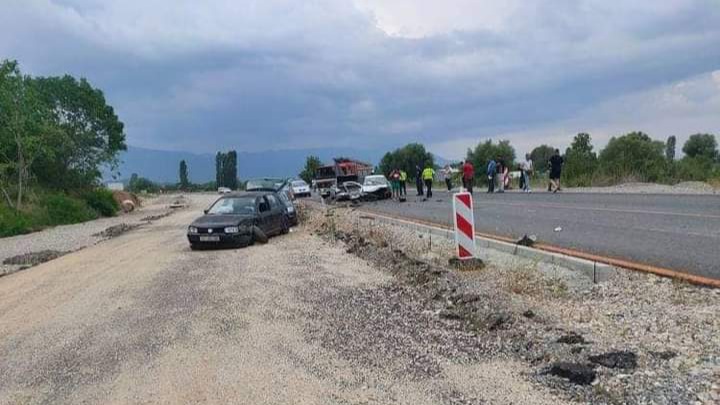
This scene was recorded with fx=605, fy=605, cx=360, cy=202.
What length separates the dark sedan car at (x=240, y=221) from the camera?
625 inches

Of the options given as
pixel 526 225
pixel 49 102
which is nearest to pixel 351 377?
pixel 526 225

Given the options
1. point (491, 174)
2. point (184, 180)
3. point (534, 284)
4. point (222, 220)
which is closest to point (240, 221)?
point (222, 220)

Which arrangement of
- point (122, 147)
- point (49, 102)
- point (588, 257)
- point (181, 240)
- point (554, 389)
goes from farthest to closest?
point (122, 147) < point (49, 102) < point (181, 240) < point (588, 257) < point (554, 389)

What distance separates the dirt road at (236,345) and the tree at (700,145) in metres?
70.5

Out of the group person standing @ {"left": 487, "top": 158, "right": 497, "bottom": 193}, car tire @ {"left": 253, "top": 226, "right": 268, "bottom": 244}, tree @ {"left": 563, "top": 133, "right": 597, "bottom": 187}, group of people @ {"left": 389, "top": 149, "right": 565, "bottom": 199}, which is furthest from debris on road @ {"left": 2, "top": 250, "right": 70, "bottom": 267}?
tree @ {"left": 563, "top": 133, "right": 597, "bottom": 187}

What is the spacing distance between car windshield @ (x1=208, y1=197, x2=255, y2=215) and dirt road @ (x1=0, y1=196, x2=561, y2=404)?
19.7 feet

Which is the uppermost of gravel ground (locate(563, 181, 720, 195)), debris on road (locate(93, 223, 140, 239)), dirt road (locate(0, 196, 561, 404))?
gravel ground (locate(563, 181, 720, 195))

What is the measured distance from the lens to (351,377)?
519 centimetres

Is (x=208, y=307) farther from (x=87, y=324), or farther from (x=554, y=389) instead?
(x=554, y=389)

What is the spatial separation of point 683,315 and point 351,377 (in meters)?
3.42

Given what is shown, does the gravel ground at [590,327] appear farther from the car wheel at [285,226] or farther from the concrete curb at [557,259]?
the car wheel at [285,226]

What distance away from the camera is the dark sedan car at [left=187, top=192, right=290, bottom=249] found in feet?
52.1

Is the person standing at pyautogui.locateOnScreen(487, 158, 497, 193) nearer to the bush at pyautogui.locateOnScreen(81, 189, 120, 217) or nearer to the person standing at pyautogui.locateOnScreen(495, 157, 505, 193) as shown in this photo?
the person standing at pyautogui.locateOnScreen(495, 157, 505, 193)

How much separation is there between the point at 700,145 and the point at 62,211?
67125mm
